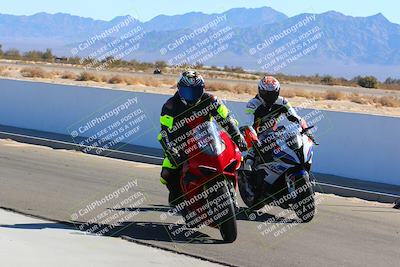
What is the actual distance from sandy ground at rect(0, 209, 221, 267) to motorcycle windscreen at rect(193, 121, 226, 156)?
1.30 m

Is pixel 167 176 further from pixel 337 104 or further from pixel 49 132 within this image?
pixel 337 104

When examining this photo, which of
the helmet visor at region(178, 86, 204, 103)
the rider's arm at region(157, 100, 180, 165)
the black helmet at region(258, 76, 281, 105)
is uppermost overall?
the helmet visor at region(178, 86, 204, 103)

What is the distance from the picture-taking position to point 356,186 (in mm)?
13797

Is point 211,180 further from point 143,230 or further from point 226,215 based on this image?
point 143,230

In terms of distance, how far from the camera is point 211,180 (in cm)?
804

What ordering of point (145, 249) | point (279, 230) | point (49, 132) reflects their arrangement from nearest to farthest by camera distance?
point (145, 249) → point (279, 230) → point (49, 132)

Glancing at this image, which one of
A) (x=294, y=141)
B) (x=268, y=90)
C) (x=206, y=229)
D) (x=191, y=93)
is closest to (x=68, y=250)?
(x=206, y=229)

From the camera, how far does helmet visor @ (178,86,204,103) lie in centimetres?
846

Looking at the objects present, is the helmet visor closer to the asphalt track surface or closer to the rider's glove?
the rider's glove

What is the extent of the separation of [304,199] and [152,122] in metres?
9.54

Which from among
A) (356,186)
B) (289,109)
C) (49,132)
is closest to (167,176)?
(289,109)

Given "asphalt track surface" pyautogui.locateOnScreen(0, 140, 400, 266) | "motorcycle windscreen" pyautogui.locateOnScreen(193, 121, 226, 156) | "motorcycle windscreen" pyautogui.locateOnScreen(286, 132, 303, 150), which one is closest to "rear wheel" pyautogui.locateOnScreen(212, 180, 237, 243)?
"asphalt track surface" pyautogui.locateOnScreen(0, 140, 400, 266)

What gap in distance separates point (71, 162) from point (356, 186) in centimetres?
575

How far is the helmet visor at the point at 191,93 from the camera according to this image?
846 centimetres
